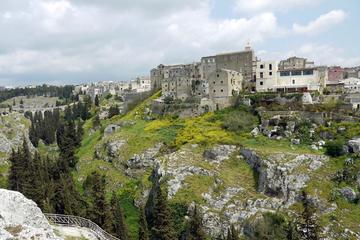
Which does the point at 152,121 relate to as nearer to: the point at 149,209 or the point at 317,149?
the point at 149,209

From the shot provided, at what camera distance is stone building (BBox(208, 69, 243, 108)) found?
88.9 m

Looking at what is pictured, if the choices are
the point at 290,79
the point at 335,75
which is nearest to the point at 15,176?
the point at 290,79

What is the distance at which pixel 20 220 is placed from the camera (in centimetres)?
2834

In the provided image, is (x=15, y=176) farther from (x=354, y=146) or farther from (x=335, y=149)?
(x=354, y=146)

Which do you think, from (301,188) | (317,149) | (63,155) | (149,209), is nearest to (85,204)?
(149,209)

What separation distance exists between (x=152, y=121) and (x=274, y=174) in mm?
40609

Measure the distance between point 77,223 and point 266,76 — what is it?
207 ft

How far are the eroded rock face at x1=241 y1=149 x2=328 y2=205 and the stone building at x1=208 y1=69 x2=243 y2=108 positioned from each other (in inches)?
1081

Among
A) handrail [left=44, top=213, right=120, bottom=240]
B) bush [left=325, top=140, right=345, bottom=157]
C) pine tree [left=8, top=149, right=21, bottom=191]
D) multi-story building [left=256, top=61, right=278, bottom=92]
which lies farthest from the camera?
multi-story building [left=256, top=61, right=278, bottom=92]

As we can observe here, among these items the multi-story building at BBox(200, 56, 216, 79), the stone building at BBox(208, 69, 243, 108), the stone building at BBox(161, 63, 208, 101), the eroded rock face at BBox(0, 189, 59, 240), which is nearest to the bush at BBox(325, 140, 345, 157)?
the stone building at BBox(208, 69, 243, 108)

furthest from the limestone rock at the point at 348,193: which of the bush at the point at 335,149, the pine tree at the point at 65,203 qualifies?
the pine tree at the point at 65,203

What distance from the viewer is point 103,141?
302 feet

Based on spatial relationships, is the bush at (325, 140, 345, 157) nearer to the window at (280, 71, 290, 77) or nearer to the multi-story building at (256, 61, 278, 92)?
the multi-story building at (256, 61, 278, 92)

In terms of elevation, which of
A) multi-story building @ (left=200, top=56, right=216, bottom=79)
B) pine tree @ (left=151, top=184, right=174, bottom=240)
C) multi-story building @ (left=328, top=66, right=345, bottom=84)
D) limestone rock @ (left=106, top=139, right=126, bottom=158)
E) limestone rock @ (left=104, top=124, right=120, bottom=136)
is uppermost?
multi-story building @ (left=200, top=56, right=216, bottom=79)
